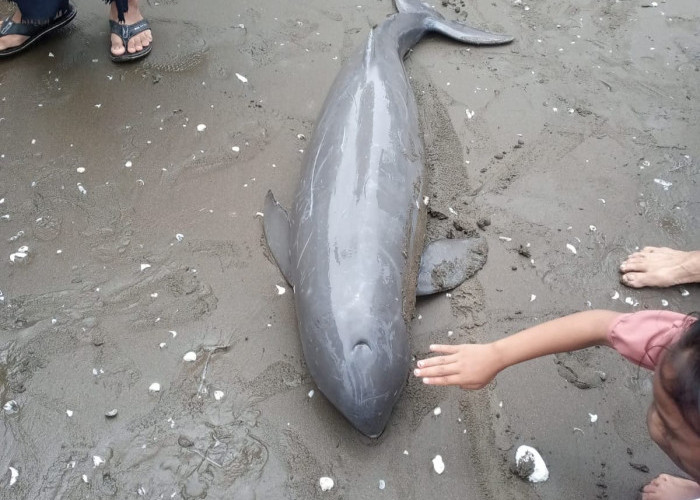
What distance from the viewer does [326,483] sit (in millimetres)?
2283

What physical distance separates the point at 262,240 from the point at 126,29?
2.11 m

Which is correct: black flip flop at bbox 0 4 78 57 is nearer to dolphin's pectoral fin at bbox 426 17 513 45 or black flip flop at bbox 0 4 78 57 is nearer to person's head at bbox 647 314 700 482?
dolphin's pectoral fin at bbox 426 17 513 45

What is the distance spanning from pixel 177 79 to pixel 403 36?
1.62m

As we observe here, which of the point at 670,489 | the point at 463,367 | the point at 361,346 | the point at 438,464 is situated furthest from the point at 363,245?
the point at 670,489

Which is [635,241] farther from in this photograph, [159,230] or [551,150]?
[159,230]

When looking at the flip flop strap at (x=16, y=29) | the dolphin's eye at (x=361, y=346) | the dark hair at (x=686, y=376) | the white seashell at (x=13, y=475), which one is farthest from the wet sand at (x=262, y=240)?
the dark hair at (x=686, y=376)

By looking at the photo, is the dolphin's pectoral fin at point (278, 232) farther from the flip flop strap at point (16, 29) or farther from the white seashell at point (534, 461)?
the flip flop strap at point (16, 29)

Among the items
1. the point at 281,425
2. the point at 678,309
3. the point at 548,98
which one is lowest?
the point at 281,425

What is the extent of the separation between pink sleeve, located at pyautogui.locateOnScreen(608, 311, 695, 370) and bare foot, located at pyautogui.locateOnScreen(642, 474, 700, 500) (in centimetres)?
56

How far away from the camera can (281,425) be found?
7.98ft

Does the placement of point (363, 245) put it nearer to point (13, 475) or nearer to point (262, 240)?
point (262, 240)

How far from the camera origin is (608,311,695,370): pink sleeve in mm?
1884

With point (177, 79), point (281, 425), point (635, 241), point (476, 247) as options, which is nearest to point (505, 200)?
point (476, 247)

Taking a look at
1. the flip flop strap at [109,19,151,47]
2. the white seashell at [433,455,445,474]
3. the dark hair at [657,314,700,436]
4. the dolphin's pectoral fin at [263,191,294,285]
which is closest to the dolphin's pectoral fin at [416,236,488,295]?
the dolphin's pectoral fin at [263,191,294,285]
